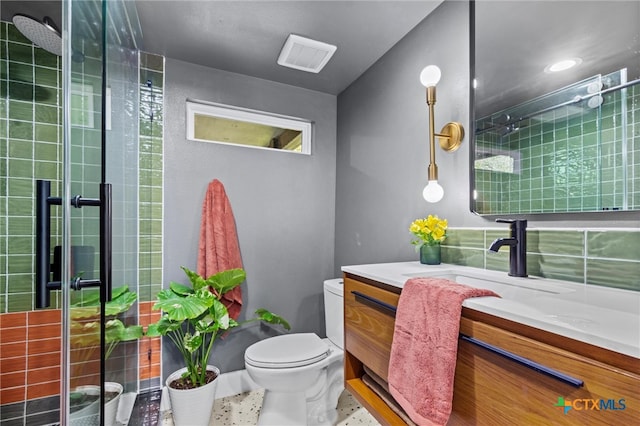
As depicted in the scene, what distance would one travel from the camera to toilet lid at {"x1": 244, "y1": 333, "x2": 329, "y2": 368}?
1516 millimetres

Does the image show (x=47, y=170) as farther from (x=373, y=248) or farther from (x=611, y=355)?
(x=611, y=355)

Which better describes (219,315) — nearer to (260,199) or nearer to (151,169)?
(260,199)

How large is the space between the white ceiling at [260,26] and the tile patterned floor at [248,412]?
2232 millimetres

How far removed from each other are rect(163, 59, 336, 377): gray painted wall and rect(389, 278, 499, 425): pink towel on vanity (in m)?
1.46

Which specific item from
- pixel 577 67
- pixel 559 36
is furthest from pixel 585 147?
pixel 559 36

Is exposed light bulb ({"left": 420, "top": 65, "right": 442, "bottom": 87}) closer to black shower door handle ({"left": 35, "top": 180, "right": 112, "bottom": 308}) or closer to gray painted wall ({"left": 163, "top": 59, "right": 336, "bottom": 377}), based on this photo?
gray painted wall ({"left": 163, "top": 59, "right": 336, "bottom": 377})

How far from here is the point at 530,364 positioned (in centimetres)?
60

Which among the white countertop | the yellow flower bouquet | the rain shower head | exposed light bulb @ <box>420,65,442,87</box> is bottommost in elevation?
the white countertop

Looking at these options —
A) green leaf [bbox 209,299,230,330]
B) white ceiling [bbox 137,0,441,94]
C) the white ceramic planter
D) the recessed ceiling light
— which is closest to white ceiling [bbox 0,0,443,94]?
white ceiling [bbox 137,0,441,94]

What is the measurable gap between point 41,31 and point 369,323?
2.20 meters

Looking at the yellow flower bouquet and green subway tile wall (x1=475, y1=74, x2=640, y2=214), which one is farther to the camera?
the yellow flower bouquet

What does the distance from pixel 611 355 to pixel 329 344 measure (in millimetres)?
1498

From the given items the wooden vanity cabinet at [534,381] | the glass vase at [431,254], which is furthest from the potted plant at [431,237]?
the wooden vanity cabinet at [534,381]

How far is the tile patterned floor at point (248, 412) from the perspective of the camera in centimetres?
173
